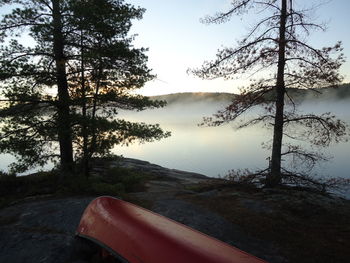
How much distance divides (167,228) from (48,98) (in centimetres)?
849

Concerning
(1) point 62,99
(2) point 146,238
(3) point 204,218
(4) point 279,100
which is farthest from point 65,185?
(4) point 279,100

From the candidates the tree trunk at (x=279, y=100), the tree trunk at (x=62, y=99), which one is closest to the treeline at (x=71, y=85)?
the tree trunk at (x=62, y=99)

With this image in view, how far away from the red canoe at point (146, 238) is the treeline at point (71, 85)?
17.3 feet

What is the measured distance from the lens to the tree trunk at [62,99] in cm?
1064

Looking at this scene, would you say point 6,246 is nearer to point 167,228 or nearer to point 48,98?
point 167,228

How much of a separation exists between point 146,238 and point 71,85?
8836 millimetres

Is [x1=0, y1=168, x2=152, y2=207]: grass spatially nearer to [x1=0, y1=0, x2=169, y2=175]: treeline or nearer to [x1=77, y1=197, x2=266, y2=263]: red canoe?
[x1=0, y1=0, x2=169, y2=175]: treeline

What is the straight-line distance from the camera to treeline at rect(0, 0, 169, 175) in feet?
34.3

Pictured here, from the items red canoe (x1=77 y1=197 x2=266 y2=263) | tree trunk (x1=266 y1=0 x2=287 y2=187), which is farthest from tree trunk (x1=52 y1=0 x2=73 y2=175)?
tree trunk (x1=266 y1=0 x2=287 y2=187)

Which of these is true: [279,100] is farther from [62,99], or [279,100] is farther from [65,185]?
[65,185]

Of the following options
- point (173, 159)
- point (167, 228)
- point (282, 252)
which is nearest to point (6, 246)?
point (167, 228)

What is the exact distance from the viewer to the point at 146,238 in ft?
14.7

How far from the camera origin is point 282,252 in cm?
595

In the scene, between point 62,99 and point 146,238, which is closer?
point 146,238
